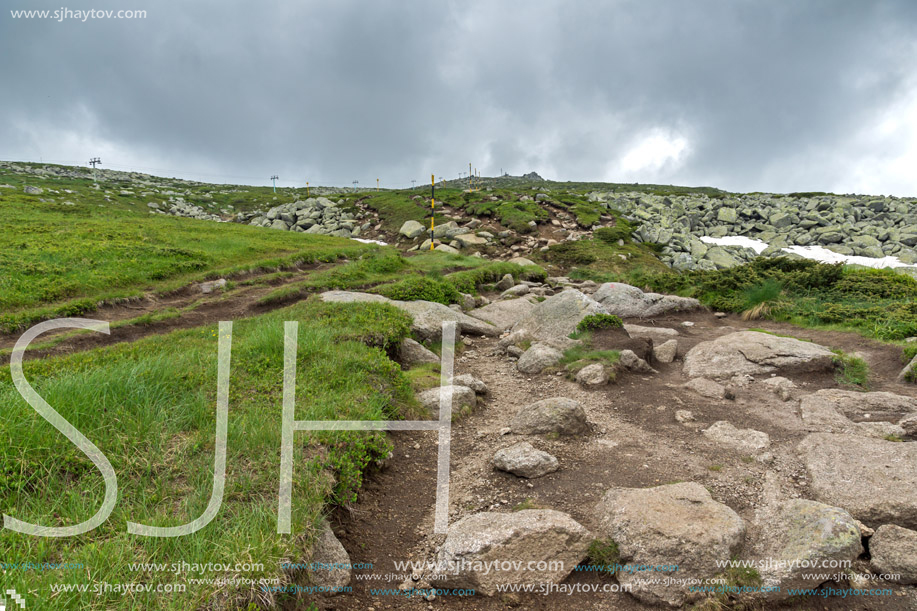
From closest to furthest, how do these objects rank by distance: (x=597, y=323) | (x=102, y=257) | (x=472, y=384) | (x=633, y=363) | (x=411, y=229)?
1. (x=472, y=384)
2. (x=633, y=363)
3. (x=597, y=323)
4. (x=102, y=257)
5. (x=411, y=229)

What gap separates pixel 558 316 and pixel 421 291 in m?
4.45

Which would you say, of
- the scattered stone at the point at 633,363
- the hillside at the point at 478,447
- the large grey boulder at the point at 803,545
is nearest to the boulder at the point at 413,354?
the hillside at the point at 478,447

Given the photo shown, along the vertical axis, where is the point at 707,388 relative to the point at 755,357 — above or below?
below

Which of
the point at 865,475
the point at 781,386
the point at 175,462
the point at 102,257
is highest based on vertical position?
the point at 102,257

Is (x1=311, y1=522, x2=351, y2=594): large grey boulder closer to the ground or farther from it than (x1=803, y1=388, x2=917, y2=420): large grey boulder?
closer to the ground

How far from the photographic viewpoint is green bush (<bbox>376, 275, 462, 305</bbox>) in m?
14.1

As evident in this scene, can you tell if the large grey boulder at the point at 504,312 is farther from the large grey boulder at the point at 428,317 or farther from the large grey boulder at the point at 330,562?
the large grey boulder at the point at 330,562

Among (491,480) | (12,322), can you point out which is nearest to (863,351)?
(491,480)

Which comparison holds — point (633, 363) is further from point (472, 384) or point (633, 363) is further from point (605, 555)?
point (605, 555)

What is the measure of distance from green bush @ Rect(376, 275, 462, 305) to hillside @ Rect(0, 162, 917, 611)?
14 centimetres

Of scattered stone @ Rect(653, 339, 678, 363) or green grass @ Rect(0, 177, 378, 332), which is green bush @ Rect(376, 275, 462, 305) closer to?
scattered stone @ Rect(653, 339, 678, 363)

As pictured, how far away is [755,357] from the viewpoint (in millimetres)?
9039

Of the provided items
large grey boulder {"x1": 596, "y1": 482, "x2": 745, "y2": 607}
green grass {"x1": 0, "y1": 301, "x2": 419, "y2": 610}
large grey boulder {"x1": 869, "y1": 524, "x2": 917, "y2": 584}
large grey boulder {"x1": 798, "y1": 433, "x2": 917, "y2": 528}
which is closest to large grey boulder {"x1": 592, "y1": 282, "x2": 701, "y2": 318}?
large grey boulder {"x1": 798, "y1": 433, "x2": 917, "y2": 528}

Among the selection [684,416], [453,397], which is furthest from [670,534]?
[453,397]
